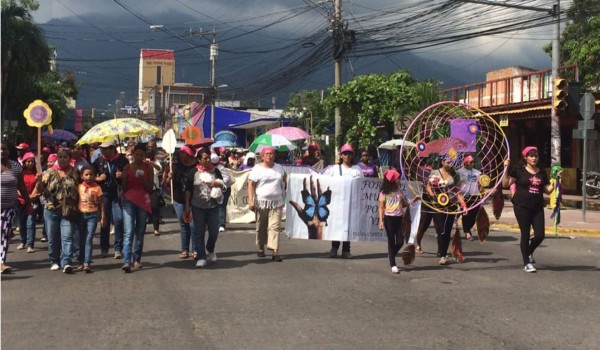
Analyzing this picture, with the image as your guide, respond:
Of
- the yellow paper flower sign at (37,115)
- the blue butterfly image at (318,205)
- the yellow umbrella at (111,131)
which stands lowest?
the blue butterfly image at (318,205)

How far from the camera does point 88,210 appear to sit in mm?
8867

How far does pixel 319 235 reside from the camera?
420 inches

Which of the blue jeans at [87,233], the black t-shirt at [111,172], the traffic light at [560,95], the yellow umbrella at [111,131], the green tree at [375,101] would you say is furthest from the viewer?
the green tree at [375,101]

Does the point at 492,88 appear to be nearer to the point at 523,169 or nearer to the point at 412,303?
the point at 523,169

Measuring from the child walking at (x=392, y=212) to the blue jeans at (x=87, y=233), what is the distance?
3947 millimetres

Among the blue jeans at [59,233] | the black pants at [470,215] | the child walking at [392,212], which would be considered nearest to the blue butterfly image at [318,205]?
the child walking at [392,212]

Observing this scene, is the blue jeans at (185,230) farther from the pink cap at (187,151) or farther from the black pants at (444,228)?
the black pants at (444,228)

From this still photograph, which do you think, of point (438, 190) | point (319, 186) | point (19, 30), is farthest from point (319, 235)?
point (19, 30)

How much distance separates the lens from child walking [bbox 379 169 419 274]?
9047mm

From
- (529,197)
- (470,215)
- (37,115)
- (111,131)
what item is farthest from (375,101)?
(529,197)

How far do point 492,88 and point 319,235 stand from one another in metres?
20.3

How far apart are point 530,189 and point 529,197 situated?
4.4 inches

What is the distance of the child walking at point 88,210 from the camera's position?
348 inches

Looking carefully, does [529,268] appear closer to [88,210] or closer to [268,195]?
[268,195]
